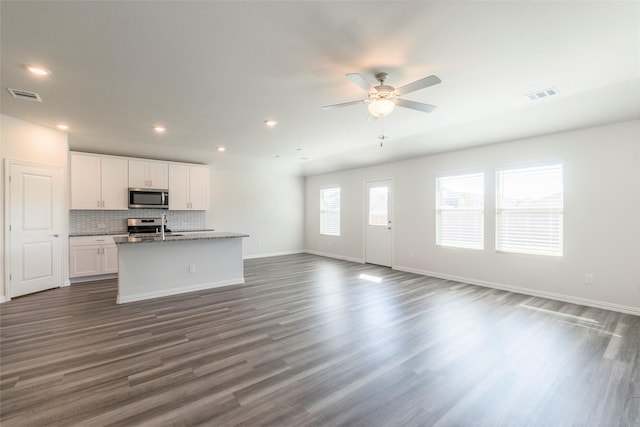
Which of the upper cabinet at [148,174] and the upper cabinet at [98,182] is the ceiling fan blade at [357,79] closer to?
the upper cabinet at [148,174]

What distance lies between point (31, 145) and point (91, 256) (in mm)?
2138

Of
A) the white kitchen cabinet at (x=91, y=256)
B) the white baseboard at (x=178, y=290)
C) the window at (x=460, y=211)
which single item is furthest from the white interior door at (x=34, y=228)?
the window at (x=460, y=211)

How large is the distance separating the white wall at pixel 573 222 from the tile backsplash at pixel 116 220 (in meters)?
5.33

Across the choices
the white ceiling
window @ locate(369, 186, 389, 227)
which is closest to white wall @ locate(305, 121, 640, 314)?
the white ceiling

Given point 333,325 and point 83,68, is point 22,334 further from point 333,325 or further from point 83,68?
point 333,325

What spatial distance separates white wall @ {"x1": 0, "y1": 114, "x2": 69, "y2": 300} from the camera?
4.20 meters

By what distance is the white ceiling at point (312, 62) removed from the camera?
1995 mm

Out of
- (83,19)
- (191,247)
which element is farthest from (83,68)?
(191,247)

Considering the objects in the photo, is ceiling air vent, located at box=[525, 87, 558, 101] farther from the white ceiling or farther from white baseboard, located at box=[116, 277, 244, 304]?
white baseboard, located at box=[116, 277, 244, 304]

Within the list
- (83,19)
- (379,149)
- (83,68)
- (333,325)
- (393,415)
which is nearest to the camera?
(393,415)

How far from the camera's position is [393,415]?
75.0 inches

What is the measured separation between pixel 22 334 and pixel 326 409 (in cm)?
346

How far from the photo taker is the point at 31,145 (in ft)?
14.9

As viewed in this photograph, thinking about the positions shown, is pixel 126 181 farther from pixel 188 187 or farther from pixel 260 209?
pixel 260 209
